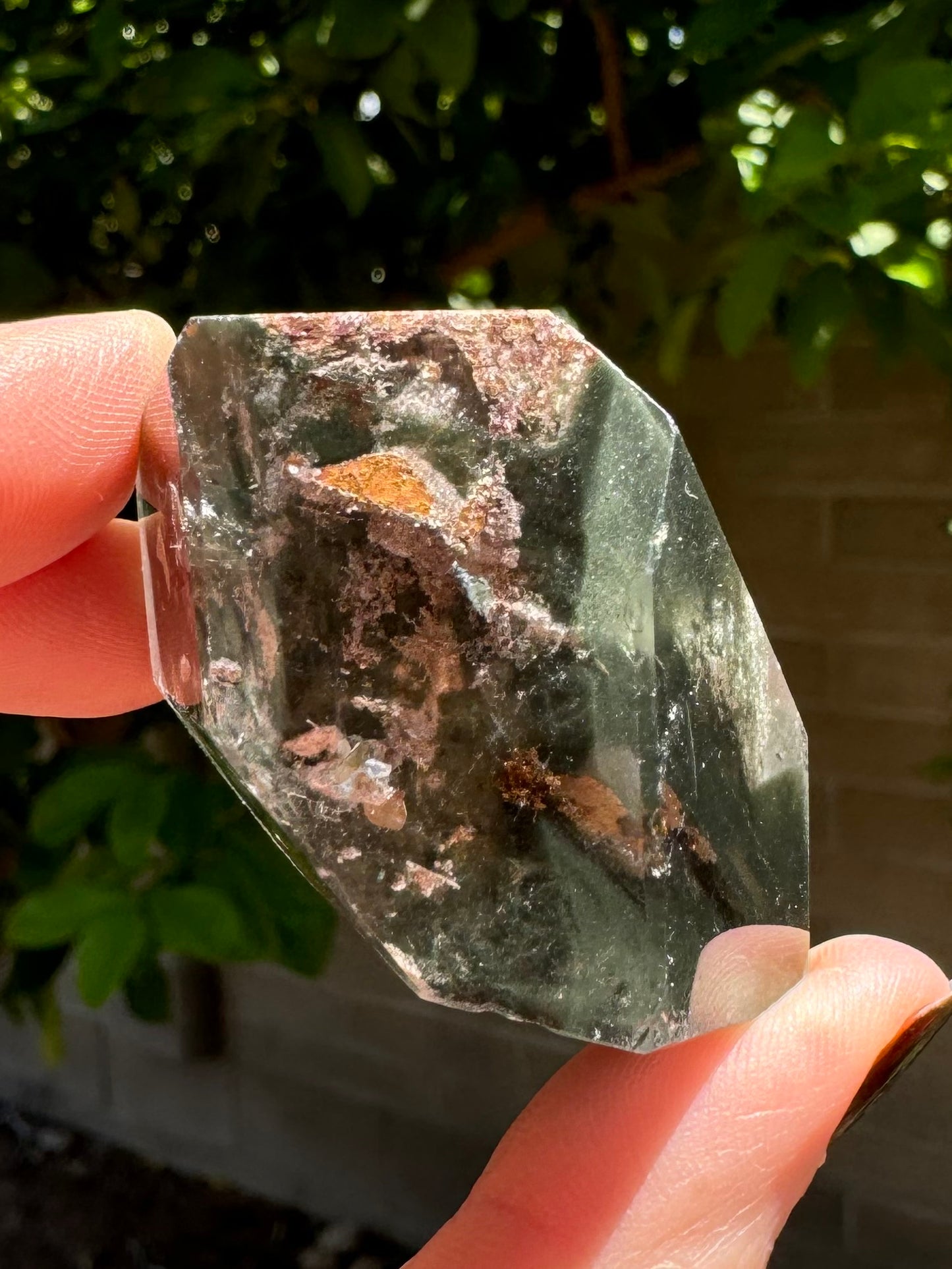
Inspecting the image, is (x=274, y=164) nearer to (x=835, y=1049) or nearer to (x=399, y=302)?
(x=399, y=302)

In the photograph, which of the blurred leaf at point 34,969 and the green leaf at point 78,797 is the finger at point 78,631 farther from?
the blurred leaf at point 34,969

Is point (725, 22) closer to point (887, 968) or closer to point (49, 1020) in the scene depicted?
point (887, 968)

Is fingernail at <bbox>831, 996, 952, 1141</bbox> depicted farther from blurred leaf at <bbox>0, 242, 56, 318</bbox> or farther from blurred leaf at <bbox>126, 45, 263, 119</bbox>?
blurred leaf at <bbox>0, 242, 56, 318</bbox>

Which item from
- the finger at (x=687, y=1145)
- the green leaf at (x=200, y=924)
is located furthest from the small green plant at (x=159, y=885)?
the finger at (x=687, y=1145)

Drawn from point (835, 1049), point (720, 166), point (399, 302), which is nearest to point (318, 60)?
point (399, 302)

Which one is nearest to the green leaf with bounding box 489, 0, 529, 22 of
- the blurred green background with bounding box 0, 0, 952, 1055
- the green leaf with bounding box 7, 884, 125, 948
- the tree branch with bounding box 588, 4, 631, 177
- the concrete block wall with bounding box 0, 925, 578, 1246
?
the blurred green background with bounding box 0, 0, 952, 1055

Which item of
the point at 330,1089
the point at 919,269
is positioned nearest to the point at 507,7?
the point at 919,269
